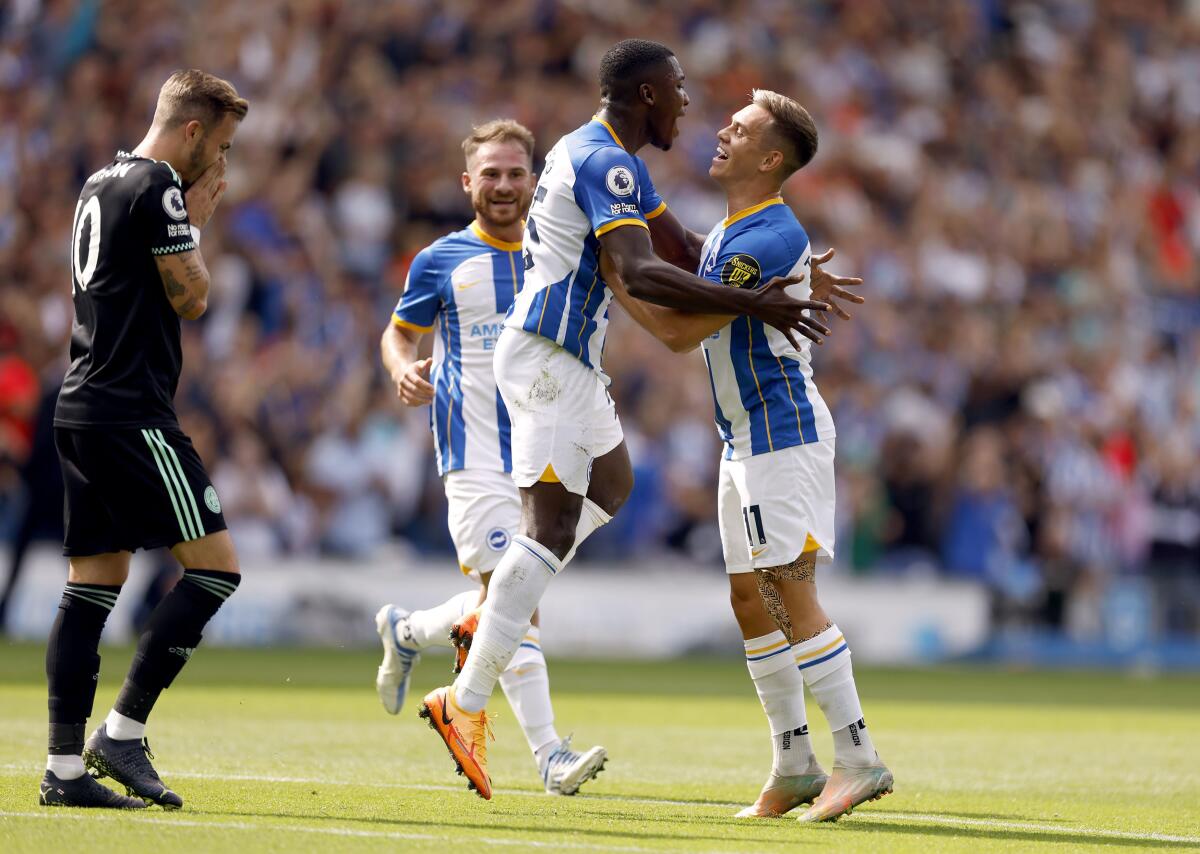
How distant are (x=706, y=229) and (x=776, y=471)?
13749 millimetres

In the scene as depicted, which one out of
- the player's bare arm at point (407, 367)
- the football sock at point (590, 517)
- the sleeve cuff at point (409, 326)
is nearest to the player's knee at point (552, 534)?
the football sock at point (590, 517)

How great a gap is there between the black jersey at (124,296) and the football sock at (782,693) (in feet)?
7.92

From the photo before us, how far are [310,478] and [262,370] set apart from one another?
3.67ft

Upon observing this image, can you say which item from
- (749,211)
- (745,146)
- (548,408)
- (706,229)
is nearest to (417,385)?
(548,408)

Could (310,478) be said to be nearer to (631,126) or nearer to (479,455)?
(479,455)

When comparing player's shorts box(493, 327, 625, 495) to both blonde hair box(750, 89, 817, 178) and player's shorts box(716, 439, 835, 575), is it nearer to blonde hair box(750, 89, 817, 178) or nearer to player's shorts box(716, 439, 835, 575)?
player's shorts box(716, 439, 835, 575)

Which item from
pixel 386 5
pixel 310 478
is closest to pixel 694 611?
pixel 310 478

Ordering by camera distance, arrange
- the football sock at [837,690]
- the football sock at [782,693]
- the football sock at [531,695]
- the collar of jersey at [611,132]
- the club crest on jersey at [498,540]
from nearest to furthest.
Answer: the football sock at [837,690] < the collar of jersey at [611,132] < the football sock at [782,693] < the football sock at [531,695] < the club crest on jersey at [498,540]

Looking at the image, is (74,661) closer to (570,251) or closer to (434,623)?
(434,623)

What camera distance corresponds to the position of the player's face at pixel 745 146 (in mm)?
6660

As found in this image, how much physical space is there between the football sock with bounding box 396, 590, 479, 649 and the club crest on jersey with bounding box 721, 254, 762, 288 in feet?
6.69

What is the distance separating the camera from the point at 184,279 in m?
5.92

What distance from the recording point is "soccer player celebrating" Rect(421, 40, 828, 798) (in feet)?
20.4

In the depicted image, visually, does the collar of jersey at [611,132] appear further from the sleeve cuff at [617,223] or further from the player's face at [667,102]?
the sleeve cuff at [617,223]
